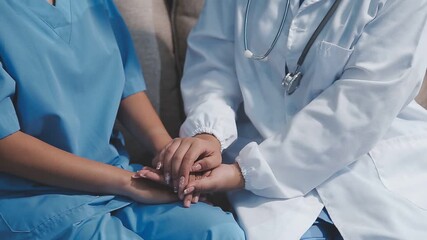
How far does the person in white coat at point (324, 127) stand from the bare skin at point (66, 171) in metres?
0.06

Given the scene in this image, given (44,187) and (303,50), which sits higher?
(303,50)

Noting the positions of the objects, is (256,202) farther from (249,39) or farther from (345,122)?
(249,39)

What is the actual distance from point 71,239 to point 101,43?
14.8 inches

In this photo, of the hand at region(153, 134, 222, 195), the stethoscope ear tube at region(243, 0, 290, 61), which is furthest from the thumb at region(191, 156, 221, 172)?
the stethoscope ear tube at region(243, 0, 290, 61)

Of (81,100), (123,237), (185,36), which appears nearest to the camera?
(123,237)

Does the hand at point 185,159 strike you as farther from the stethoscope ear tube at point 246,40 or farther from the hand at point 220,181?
the stethoscope ear tube at point 246,40

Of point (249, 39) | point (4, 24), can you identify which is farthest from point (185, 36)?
point (4, 24)

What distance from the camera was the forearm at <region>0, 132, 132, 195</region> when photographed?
973mm

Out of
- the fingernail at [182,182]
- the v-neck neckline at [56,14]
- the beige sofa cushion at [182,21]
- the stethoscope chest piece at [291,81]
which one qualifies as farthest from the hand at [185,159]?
the beige sofa cushion at [182,21]

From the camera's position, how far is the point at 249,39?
116cm

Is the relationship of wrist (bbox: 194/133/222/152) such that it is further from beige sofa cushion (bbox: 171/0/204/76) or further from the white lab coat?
beige sofa cushion (bbox: 171/0/204/76)

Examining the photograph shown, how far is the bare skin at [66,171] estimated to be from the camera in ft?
3.20

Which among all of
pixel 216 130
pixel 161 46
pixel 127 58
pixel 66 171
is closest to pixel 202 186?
pixel 216 130

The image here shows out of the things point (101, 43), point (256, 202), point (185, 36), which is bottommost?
point (256, 202)
